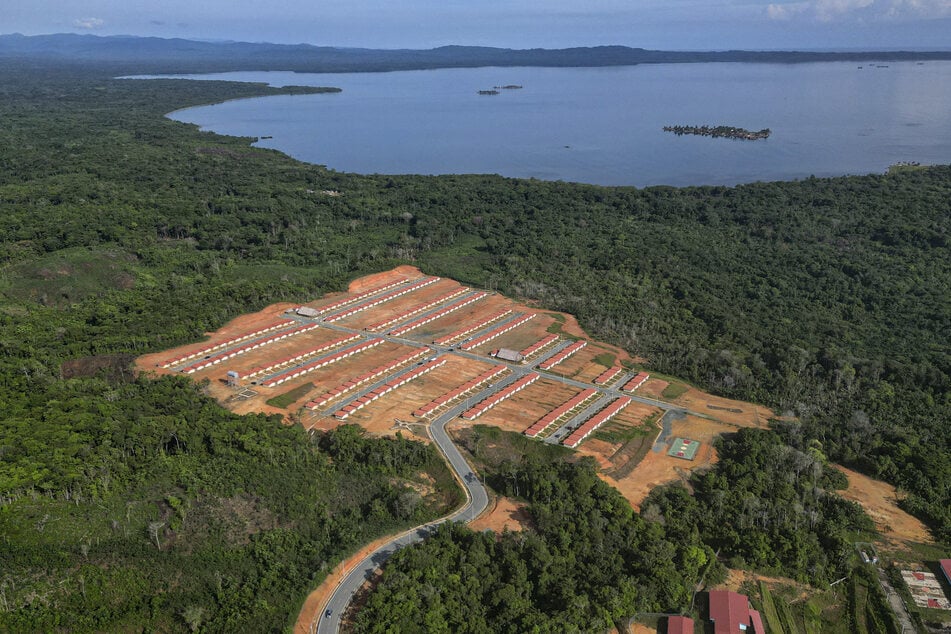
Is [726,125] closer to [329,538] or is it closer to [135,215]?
[135,215]

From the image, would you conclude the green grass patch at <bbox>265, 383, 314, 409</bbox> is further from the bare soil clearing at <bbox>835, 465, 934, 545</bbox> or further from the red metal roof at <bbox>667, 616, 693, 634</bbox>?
the bare soil clearing at <bbox>835, 465, 934, 545</bbox>

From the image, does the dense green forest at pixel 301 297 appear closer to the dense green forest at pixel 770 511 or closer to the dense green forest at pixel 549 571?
the dense green forest at pixel 770 511

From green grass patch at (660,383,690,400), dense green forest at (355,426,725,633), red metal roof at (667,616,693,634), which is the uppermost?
green grass patch at (660,383,690,400)

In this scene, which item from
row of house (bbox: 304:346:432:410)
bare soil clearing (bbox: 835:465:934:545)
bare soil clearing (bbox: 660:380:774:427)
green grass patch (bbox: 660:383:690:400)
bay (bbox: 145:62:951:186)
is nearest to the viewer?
bare soil clearing (bbox: 835:465:934:545)

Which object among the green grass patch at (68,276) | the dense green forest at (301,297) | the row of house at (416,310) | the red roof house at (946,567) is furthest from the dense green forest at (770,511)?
the green grass patch at (68,276)

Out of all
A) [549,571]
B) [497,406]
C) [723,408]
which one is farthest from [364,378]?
[723,408]

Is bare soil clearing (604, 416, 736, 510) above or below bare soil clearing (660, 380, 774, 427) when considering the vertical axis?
below

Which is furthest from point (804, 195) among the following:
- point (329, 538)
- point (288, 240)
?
point (329, 538)

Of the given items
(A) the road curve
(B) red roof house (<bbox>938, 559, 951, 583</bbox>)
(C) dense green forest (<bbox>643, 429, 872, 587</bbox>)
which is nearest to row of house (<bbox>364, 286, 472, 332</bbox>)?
(A) the road curve
